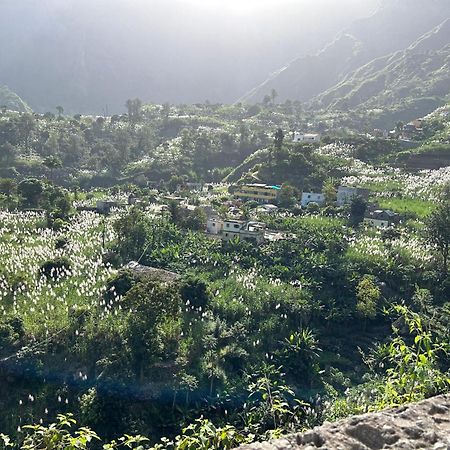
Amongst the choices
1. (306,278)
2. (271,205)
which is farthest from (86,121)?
(306,278)

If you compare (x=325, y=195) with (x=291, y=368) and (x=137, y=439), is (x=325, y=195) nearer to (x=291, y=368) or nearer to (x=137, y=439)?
(x=291, y=368)

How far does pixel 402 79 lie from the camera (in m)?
144

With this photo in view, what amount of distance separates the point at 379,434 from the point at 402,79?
508 ft

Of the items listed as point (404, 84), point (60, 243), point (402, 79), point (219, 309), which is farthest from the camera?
point (402, 79)

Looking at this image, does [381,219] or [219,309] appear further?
[381,219]

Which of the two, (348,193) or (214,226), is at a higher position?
(348,193)

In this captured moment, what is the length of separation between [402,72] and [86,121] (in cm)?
10291

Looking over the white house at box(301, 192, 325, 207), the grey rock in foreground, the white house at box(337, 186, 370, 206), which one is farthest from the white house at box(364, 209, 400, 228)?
the grey rock in foreground

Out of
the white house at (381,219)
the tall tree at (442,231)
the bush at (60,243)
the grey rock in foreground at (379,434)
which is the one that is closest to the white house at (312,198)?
the white house at (381,219)

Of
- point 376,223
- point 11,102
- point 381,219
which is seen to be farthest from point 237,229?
point 11,102

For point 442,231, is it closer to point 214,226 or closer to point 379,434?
point 214,226

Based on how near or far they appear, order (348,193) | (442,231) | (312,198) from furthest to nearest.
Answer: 1. (312,198)
2. (348,193)
3. (442,231)

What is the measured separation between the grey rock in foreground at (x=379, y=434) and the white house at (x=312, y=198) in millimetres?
43528

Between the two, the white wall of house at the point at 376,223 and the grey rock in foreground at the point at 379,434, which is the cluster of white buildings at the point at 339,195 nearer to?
the white wall of house at the point at 376,223
